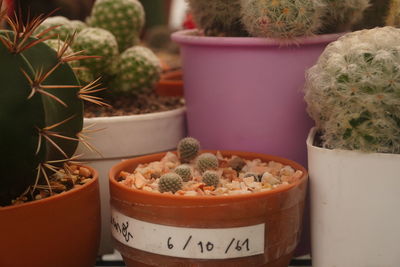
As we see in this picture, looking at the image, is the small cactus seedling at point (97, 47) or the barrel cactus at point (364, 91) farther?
the small cactus seedling at point (97, 47)

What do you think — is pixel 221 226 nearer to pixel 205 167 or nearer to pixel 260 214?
pixel 260 214

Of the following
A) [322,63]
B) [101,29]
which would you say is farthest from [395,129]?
[101,29]

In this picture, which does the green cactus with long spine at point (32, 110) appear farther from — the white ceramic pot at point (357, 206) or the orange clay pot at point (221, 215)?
the white ceramic pot at point (357, 206)

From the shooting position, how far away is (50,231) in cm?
77

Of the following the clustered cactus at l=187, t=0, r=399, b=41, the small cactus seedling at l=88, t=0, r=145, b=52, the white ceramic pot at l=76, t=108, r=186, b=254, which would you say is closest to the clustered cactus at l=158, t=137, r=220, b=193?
the white ceramic pot at l=76, t=108, r=186, b=254

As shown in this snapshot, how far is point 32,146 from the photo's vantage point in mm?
715

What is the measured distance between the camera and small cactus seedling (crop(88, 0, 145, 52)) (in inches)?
46.6

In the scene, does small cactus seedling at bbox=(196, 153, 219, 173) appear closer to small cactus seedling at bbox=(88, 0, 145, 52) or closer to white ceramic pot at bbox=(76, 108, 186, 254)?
white ceramic pot at bbox=(76, 108, 186, 254)

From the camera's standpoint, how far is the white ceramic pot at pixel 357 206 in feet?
2.50

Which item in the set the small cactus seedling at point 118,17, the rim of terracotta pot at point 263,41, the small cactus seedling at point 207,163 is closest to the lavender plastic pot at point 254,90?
the rim of terracotta pot at point 263,41

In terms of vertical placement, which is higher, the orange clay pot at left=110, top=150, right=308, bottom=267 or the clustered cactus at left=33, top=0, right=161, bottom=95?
the clustered cactus at left=33, top=0, right=161, bottom=95

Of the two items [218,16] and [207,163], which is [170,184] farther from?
[218,16]

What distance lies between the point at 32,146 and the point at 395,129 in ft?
1.56

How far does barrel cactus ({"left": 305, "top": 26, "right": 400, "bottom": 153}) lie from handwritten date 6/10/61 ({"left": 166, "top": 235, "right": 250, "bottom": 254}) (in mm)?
192
